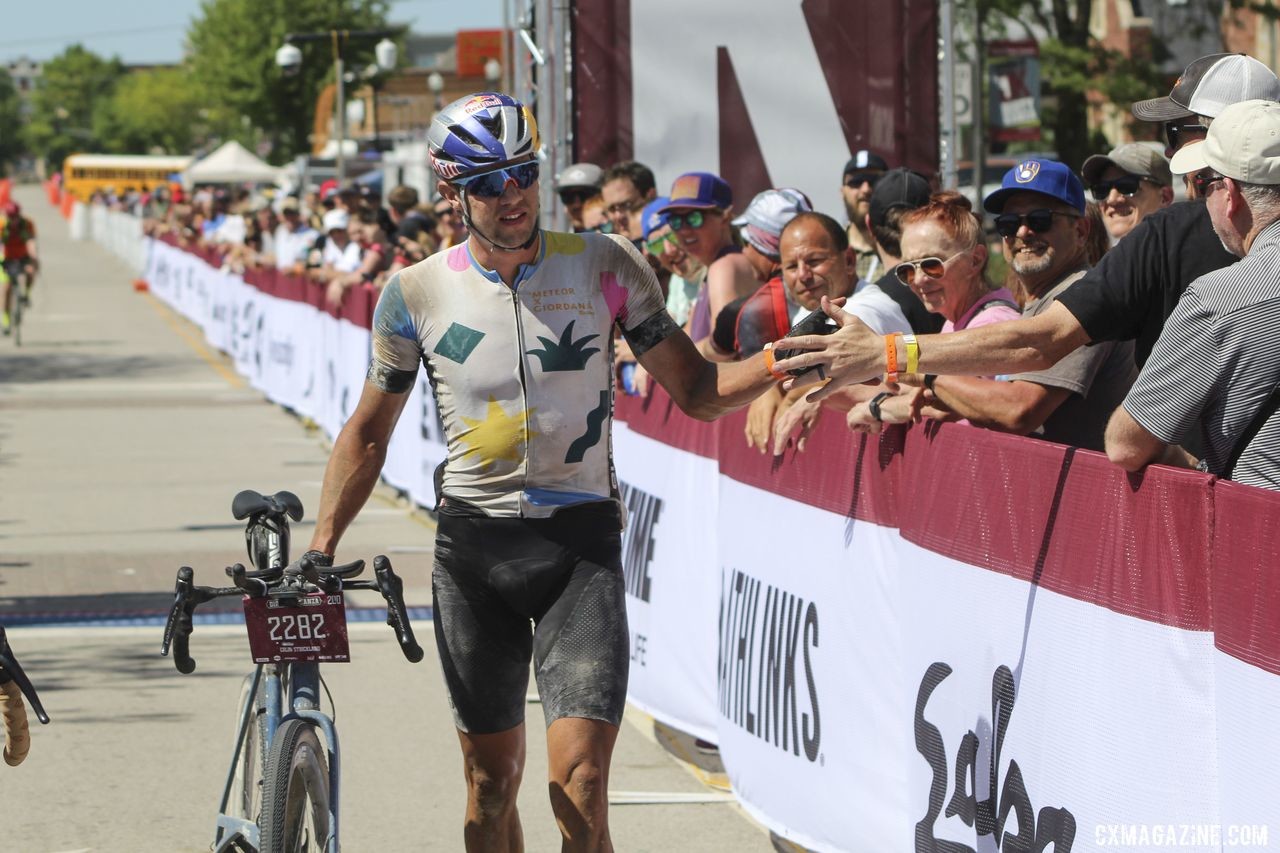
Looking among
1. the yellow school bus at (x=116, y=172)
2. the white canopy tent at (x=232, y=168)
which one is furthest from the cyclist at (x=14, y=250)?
the yellow school bus at (x=116, y=172)

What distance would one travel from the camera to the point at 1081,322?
4789mm

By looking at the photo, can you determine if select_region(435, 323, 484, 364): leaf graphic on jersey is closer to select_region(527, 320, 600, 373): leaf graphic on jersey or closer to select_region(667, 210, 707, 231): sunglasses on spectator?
select_region(527, 320, 600, 373): leaf graphic on jersey

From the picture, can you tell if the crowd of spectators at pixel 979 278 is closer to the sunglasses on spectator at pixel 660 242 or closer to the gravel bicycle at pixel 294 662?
the sunglasses on spectator at pixel 660 242

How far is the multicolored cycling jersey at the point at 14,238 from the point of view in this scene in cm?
3066

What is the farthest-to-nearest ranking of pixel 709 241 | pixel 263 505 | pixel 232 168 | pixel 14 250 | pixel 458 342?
pixel 232 168 < pixel 14 250 < pixel 709 241 < pixel 263 505 < pixel 458 342

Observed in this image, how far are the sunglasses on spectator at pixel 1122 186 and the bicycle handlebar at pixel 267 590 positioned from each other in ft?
10.6

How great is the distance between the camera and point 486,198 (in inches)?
188

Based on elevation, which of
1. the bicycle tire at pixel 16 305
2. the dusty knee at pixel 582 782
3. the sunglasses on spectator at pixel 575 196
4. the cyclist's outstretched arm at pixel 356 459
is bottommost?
the bicycle tire at pixel 16 305

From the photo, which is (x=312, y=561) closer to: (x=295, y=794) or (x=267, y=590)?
(x=267, y=590)

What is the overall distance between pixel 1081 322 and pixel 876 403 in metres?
1.07

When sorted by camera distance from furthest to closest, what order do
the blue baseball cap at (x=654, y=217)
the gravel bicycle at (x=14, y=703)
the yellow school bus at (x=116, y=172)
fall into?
the yellow school bus at (x=116, y=172), the blue baseball cap at (x=654, y=217), the gravel bicycle at (x=14, y=703)

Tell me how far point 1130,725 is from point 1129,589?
0.95 ft

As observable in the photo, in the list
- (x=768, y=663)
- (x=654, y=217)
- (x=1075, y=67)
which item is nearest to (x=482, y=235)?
(x=768, y=663)

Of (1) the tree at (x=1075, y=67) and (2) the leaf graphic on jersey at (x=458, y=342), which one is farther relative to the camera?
(1) the tree at (x=1075, y=67)
